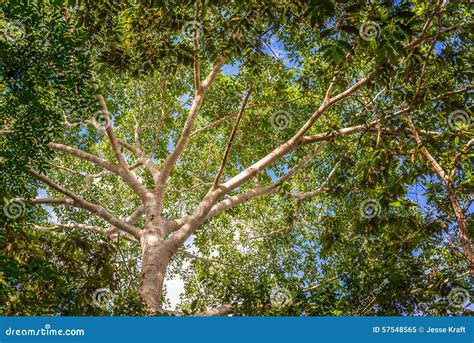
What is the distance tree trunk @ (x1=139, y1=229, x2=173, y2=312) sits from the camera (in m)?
7.23

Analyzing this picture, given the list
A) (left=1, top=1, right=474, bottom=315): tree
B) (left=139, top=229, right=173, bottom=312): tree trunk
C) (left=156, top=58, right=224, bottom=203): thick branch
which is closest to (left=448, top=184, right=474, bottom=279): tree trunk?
(left=1, top=1, right=474, bottom=315): tree

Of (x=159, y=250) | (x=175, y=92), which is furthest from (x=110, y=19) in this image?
(x=175, y=92)

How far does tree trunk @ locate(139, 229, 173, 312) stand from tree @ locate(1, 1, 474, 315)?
0.12 ft

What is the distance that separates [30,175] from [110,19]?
2452 mm

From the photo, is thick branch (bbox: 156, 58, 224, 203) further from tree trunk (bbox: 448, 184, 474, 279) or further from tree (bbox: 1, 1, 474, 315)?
tree trunk (bbox: 448, 184, 474, 279)

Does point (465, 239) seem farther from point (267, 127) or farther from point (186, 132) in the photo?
point (267, 127)

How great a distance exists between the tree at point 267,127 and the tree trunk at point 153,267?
35 mm

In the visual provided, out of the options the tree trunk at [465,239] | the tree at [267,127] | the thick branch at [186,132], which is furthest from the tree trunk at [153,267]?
the tree trunk at [465,239]

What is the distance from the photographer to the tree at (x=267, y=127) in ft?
17.6

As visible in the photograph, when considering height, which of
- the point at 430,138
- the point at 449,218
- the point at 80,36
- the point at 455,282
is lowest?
the point at 455,282

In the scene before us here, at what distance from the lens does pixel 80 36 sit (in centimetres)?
570

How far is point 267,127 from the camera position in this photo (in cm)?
1244

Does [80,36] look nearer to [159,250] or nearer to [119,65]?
[119,65]

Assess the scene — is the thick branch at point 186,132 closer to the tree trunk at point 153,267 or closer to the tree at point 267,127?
the tree at point 267,127
